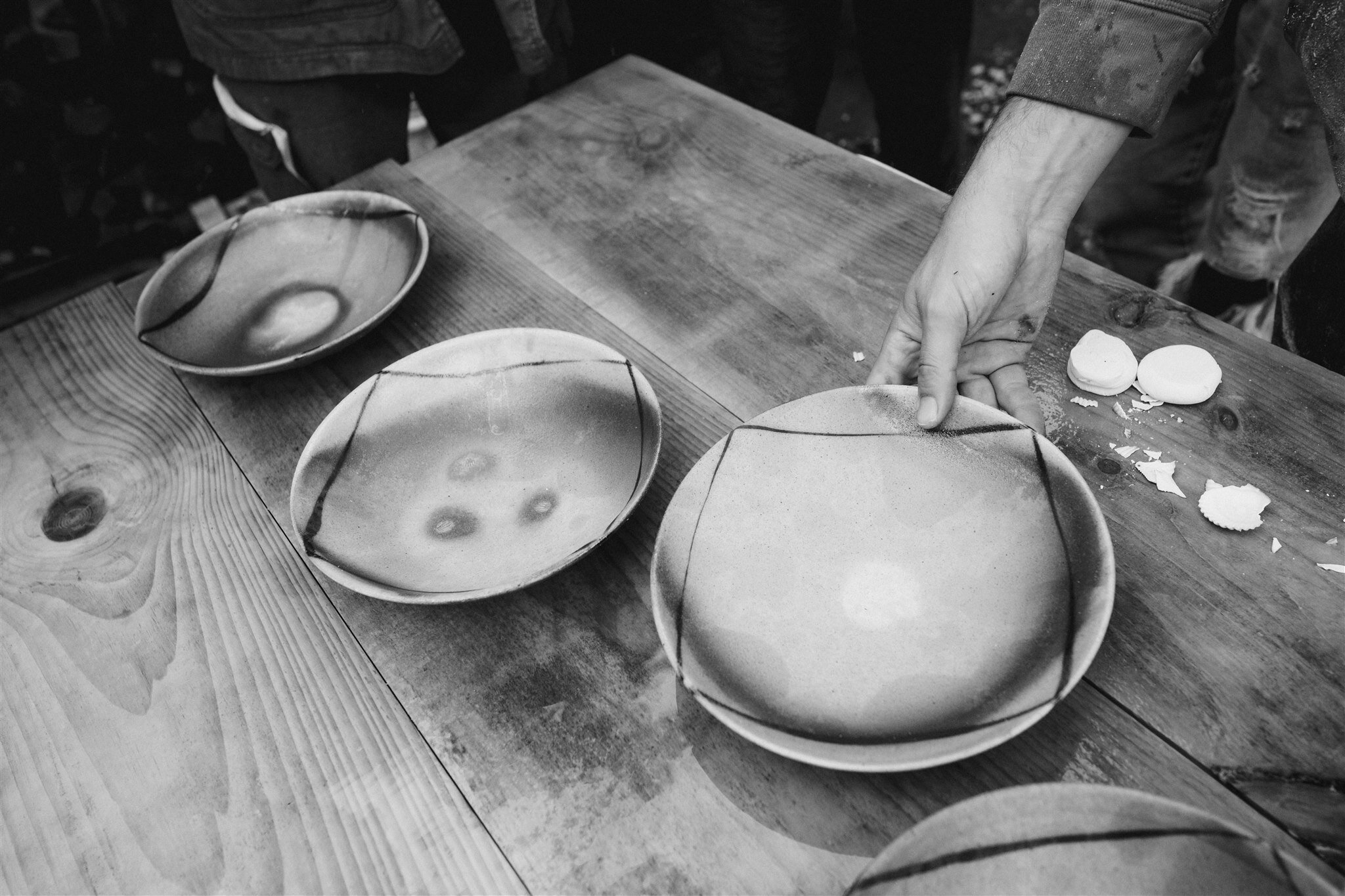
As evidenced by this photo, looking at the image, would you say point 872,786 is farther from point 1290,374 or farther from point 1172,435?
point 1290,374

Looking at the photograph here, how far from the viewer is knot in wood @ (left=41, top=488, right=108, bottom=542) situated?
1.05 m

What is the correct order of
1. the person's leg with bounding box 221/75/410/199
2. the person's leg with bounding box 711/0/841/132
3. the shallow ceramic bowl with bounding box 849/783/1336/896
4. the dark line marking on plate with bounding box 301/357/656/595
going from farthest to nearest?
1. the person's leg with bounding box 711/0/841/132
2. the person's leg with bounding box 221/75/410/199
3. the dark line marking on plate with bounding box 301/357/656/595
4. the shallow ceramic bowl with bounding box 849/783/1336/896

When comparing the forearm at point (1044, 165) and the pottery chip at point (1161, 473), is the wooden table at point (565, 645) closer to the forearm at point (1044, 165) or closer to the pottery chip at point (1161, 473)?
the pottery chip at point (1161, 473)

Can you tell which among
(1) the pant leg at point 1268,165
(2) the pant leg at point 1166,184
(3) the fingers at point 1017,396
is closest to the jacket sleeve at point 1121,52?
(3) the fingers at point 1017,396

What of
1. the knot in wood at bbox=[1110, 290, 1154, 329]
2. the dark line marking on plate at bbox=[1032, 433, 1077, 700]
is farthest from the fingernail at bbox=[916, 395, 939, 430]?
the knot in wood at bbox=[1110, 290, 1154, 329]

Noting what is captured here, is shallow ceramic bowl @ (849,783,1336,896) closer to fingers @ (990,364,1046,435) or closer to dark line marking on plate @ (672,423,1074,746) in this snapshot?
dark line marking on plate @ (672,423,1074,746)

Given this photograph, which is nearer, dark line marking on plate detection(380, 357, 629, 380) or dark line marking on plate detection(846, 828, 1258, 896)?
dark line marking on plate detection(846, 828, 1258, 896)

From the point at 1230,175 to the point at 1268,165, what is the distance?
0.40 feet

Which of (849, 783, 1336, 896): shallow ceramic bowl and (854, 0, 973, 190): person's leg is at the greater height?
(849, 783, 1336, 896): shallow ceramic bowl

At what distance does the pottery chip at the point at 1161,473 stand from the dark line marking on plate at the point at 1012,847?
1.43ft

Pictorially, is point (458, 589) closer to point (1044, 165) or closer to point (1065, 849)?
point (1065, 849)

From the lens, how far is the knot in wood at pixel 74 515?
1.05m

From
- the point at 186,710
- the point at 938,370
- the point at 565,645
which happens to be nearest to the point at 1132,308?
the point at 938,370

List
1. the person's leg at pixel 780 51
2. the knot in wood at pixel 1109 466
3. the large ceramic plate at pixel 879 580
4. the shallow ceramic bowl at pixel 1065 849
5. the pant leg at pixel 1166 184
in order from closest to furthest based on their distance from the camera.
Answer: the shallow ceramic bowl at pixel 1065 849 < the large ceramic plate at pixel 879 580 < the knot in wood at pixel 1109 466 < the pant leg at pixel 1166 184 < the person's leg at pixel 780 51
